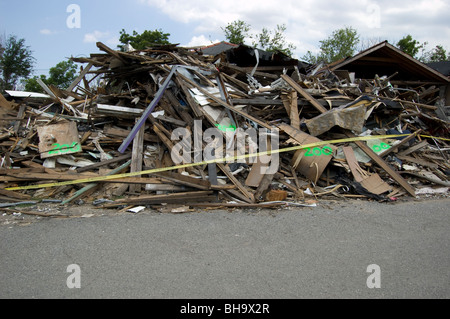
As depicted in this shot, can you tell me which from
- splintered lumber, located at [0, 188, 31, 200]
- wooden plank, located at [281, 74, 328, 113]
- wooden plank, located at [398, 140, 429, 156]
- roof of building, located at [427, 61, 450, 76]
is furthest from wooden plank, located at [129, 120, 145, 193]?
roof of building, located at [427, 61, 450, 76]

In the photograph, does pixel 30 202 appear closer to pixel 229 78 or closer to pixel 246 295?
pixel 246 295

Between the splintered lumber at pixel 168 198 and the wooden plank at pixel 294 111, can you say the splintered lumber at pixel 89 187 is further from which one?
the wooden plank at pixel 294 111

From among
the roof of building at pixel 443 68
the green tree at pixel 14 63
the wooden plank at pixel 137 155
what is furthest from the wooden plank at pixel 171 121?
the green tree at pixel 14 63

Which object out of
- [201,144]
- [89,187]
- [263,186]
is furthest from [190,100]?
[89,187]

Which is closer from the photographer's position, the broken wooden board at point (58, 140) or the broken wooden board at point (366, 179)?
the broken wooden board at point (366, 179)

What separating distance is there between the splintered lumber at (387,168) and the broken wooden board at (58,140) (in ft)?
21.7

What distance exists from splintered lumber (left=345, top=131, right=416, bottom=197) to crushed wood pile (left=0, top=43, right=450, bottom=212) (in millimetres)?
32

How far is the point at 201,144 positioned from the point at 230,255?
351cm

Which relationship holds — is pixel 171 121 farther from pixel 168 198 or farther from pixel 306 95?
pixel 306 95

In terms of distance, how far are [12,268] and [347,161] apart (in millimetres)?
6476

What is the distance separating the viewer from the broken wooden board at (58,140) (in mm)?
6988

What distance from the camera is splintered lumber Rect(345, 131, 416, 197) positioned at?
6999mm

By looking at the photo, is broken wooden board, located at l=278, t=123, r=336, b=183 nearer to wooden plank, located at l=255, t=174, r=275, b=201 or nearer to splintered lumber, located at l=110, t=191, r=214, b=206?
wooden plank, located at l=255, t=174, r=275, b=201

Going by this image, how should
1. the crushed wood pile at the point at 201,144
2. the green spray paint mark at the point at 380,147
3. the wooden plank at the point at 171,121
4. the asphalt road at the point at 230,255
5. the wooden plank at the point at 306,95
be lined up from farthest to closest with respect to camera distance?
the wooden plank at the point at 306,95
the green spray paint mark at the point at 380,147
the wooden plank at the point at 171,121
the crushed wood pile at the point at 201,144
the asphalt road at the point at 230,255
